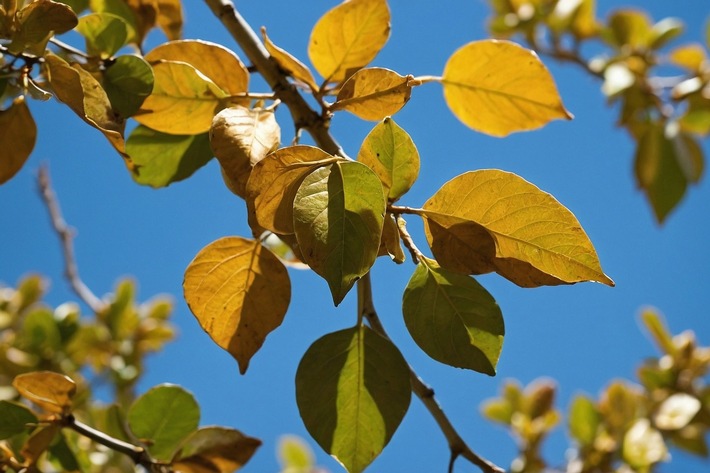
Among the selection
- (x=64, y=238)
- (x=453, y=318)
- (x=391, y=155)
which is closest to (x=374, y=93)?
(x=391, y=155)

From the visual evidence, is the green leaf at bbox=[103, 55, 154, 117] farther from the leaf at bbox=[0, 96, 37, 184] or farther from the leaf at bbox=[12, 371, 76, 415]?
the leaf at bbox=[12, 371, 76, 415]

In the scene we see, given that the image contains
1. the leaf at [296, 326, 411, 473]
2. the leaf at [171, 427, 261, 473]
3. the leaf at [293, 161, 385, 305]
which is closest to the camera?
the leaf at [293, 161, 385, 305]

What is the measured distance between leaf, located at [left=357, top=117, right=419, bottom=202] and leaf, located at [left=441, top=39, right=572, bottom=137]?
0.53ft

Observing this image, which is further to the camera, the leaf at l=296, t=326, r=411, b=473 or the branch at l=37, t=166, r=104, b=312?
the branch at l=37, t=166, r=104, b=312

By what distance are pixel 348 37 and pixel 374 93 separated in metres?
0.10

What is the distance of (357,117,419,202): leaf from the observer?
0.45 metres

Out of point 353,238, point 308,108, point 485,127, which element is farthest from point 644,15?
point 353,238

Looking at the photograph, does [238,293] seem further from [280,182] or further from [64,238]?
[64,238]

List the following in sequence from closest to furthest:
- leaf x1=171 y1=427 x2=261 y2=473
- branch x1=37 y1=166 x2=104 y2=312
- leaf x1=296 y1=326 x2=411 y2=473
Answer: leaf x1=296 y1=326 x2=411 y2=473, leaf x1=171 y1=427 x2=261 y2=473, branch x1=37 y1=166 x2=104 y2=312

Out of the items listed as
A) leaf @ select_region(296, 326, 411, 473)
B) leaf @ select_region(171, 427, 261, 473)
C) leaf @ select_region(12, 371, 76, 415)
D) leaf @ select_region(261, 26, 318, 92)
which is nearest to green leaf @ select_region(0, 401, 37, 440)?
leaf @ select_region(12, 371, 76, 415)

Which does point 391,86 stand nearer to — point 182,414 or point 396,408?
point 396,408

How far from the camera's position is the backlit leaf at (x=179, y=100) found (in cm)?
53

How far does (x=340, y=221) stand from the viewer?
412mm

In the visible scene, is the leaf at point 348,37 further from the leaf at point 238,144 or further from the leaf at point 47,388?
the leaf at point 47,388
